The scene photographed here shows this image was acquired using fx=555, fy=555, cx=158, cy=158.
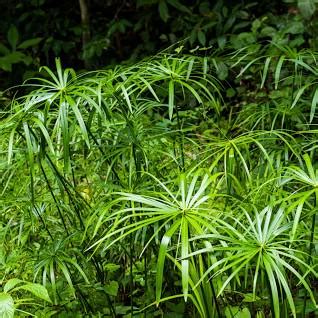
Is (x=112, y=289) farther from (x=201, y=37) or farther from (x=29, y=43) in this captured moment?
(x=29, y=43)

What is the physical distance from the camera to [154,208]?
989mm

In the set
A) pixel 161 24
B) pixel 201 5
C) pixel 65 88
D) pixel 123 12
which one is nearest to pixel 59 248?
pixel 65 88

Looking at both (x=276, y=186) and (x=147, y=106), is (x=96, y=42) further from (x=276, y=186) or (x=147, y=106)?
(x=276, y=186)

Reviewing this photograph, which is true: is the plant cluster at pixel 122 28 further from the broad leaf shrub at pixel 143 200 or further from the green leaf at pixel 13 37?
the broad leaf shrub at pixel 143 200

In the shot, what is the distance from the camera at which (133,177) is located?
144 centimetres

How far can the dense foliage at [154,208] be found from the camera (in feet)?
3.34

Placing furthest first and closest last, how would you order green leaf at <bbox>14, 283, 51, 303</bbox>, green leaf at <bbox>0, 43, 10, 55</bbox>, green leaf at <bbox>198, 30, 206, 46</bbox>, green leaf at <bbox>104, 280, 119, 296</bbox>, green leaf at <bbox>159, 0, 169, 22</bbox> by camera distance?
green leaf at <bbox>0, 43, 10, 55</bbox>
green leaf at <bbox>159, 0, 169, 22</bbox>
green leaf at <bbox>198, 30, 206, 46</bbox>
green leaf at <bbox>104, 280, 119, 296</bbox>
green leaf at <bbox>14, 283, 51, 303</bbox>

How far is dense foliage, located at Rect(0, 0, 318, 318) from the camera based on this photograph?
1.02 meters

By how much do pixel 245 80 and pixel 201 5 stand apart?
54cm

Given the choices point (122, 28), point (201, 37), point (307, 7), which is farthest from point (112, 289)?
point (122, 28)

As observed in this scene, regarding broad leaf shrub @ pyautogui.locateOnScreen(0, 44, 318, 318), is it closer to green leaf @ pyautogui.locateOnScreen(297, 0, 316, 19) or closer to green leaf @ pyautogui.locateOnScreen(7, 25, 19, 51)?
green leaf @ pyautogui.locateOnScreen(297, 0, 316, 19)

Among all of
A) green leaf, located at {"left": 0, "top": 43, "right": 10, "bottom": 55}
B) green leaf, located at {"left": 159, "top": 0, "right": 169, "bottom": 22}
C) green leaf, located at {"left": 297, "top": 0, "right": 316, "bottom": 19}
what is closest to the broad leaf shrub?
green leaf, located at {"left": 297, "top": 0, "right": 316, "bottom": 19}

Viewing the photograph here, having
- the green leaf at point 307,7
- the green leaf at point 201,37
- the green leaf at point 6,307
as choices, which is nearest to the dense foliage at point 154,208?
the green leaf at point 6,307

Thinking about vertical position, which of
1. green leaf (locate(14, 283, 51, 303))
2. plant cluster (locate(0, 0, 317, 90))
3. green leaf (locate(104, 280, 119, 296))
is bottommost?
green leaf (locate(104, 280, 119, 296))
